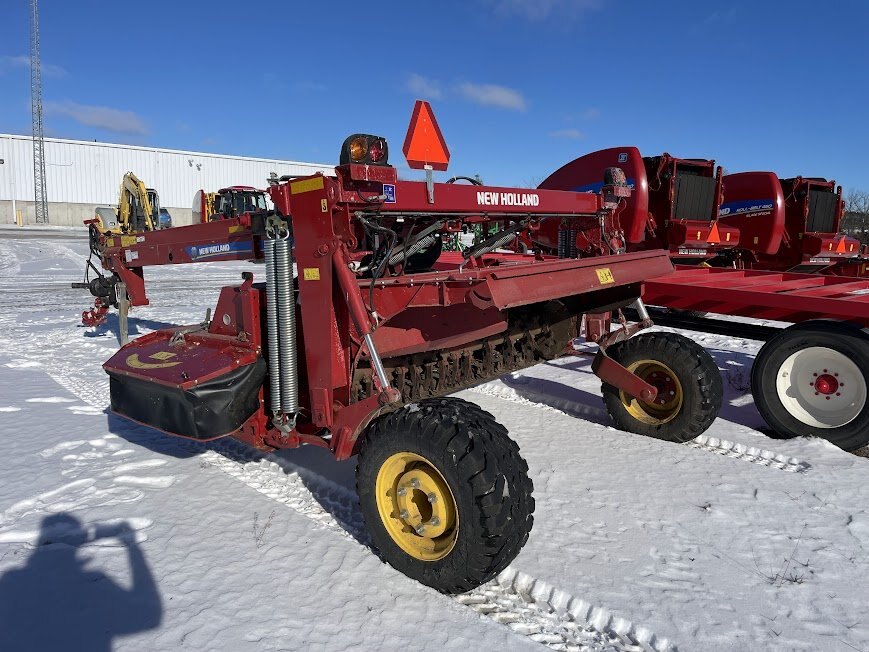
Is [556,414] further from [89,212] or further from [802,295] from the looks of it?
[89,212]

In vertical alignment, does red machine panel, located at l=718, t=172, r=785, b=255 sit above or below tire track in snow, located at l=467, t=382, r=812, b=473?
above

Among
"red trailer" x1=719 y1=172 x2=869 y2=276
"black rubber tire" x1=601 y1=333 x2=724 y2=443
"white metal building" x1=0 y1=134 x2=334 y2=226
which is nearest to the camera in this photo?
"black rubber tire" x1=601 y1=333 x2=724 y2=443

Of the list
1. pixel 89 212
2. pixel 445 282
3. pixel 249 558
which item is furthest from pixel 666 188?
pixel 89 212

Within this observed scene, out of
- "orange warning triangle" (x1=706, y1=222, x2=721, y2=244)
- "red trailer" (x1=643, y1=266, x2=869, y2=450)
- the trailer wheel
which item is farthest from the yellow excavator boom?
"orange warning triangle" (x1=706, y1=222, x2=721, y2=244)

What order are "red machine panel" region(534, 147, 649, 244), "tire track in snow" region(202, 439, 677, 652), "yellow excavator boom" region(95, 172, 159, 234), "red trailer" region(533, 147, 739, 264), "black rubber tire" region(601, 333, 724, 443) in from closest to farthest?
1. "tire track in snow" region(202, 439, 677, 652)
2. "black rubber tire" region(601, 333, 724, 443)
3. "yellow excavator boom" region(95, 172, 159, 234)
4. "red machine panel" region(534, 147, 649, 244)
5. "red trailer" region(533, 147, 739, 264)

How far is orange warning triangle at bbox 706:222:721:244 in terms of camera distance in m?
8.56

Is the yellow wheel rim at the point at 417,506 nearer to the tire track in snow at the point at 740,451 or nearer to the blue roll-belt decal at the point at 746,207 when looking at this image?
the tire track in snow at the point at 740,451

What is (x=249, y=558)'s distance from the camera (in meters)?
2.76

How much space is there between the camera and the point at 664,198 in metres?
8.27

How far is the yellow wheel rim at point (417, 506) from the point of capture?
8.30ft

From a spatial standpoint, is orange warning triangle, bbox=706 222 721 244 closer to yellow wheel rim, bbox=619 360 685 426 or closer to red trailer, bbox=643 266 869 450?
red trailer, bbox=643 266 869 450

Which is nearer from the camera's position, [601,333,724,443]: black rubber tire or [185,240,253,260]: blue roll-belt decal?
[185,240,253,260]: blue roll-belt decal

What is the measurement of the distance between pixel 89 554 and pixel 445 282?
2.05m

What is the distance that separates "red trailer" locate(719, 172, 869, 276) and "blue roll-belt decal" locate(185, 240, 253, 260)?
27.5 ft
